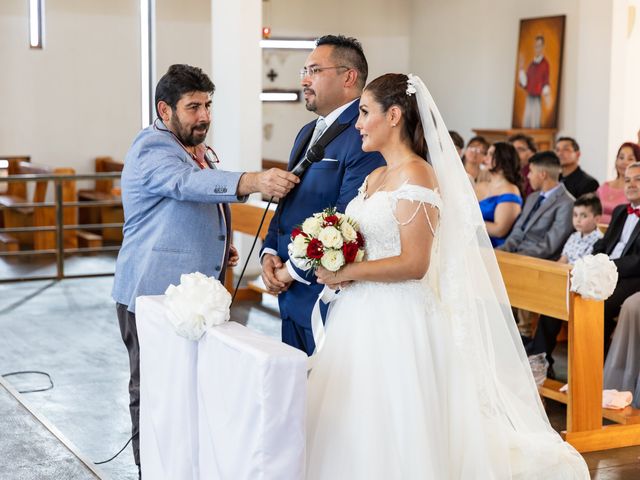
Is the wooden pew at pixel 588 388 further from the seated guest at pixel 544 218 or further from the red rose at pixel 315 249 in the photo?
the red rose at pixel 315 249

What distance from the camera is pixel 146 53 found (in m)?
12.8

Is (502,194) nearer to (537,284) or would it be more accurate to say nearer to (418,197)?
(537,284)

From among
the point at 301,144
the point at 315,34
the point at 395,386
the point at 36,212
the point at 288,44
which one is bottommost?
the point at 36,212

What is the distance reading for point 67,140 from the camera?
12.6 meters

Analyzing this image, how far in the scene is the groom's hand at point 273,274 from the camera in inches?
145

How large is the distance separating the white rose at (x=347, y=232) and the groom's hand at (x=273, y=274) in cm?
53

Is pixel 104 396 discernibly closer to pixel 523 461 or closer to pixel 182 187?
pixel 182 187

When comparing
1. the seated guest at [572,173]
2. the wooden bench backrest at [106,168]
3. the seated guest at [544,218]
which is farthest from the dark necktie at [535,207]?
the wooden bench backrest at [106,168]

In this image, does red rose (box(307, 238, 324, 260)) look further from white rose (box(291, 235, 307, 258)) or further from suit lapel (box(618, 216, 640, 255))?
suit lapel (box(618, 216, 640, 255))

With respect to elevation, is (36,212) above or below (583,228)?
below

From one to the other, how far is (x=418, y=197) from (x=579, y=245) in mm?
3538

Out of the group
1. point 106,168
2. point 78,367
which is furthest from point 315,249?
point 106,168

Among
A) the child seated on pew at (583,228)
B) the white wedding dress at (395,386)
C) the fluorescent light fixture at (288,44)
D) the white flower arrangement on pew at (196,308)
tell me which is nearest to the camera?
the white flower arrangement on pew at (196,308)

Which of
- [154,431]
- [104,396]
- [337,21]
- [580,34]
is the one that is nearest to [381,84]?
[154,431]
